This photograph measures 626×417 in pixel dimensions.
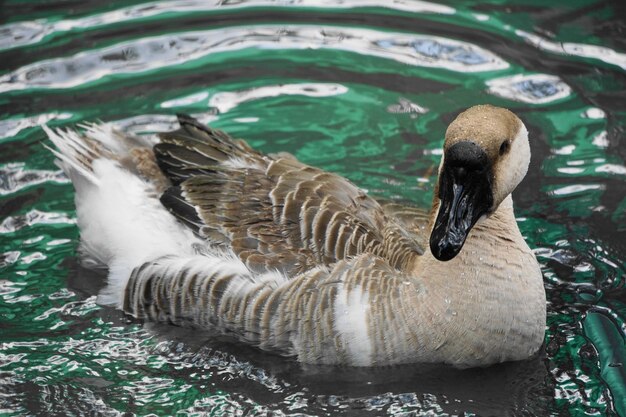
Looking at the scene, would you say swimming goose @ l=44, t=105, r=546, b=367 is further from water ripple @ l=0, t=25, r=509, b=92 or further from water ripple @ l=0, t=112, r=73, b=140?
water ripple @ l=0, t=25, r=509, b=92

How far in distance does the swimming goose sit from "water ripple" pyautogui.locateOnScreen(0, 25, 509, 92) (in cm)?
341

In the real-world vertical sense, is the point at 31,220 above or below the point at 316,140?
below

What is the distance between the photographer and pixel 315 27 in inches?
448

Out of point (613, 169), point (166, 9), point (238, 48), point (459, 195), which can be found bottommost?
point (613, 169)

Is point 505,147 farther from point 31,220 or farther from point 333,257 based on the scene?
point 31,220

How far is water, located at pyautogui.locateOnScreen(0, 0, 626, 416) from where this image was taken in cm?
654

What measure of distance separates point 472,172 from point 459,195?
16 centimetres

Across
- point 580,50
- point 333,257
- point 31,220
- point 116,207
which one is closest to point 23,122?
point 31,220

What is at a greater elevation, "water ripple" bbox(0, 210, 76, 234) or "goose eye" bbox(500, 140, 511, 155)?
"goose eye" bbox(500, 140, 511, 155)

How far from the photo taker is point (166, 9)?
459 inches

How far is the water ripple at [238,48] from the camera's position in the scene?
1056 cm

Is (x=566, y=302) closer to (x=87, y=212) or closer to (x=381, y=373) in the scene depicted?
(x=381, y=373)

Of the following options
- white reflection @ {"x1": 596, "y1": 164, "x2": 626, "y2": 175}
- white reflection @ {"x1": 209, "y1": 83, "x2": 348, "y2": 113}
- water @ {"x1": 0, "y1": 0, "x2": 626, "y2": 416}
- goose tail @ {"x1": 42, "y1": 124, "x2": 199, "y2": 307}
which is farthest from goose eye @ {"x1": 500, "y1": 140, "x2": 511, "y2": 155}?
white reflection @ {"x1": 209, "y1": 83, "x2": 348, "y2": 113}

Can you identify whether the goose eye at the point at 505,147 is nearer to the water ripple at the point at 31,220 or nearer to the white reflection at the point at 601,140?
the white reflection at the point at 601,140
